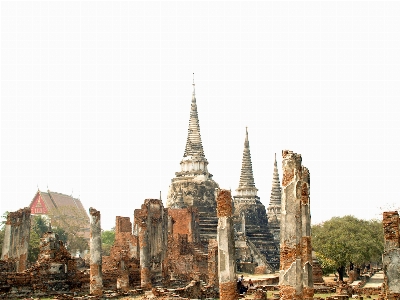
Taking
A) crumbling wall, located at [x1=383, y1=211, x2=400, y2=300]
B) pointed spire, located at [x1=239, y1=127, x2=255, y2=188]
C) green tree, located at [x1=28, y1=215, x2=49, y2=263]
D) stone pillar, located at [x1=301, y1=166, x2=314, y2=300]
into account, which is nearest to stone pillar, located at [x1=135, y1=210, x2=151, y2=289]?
stone pillar, located at [x1=301, y1=166, x2=314, y2=300]

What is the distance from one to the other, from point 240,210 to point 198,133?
836 cm

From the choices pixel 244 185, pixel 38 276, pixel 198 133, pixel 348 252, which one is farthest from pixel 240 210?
pixel 38 276

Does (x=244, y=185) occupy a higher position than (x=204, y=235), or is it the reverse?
(x=244, y=185)

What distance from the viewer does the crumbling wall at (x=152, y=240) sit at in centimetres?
2342

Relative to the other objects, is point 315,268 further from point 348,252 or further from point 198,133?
point 198,133

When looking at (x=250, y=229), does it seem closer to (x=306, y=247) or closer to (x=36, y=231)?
(x=36, y=231)

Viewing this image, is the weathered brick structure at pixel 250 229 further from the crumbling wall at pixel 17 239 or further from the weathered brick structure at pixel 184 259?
the crumbling wall at pixel 17 239

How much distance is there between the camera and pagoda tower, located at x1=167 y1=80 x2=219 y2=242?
164ft

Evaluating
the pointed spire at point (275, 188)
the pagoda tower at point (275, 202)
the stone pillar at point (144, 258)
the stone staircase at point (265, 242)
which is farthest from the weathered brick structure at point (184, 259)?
the pointed spire at point (275, 188)

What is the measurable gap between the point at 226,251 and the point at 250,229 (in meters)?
38.1

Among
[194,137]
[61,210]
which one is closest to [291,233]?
[194,137]

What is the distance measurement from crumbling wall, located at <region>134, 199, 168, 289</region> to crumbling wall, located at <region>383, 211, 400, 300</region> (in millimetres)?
10282

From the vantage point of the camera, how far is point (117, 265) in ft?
80.6

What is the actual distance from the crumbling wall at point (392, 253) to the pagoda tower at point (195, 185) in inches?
1267
